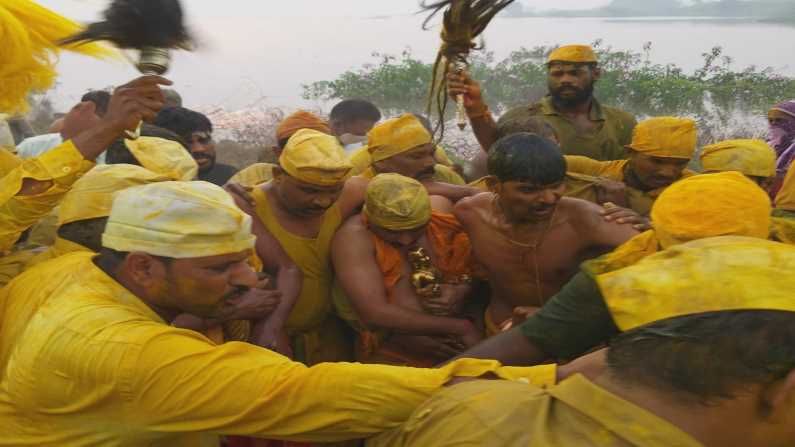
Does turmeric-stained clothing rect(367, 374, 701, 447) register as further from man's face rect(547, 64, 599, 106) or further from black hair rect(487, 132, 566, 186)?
man's face rect(547, 64, 599, 106)

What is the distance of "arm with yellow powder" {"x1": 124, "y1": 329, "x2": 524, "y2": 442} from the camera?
6.10ft

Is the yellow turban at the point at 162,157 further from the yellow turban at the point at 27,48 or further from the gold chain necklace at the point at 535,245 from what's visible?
the gold chain necklace at the point at 535,245

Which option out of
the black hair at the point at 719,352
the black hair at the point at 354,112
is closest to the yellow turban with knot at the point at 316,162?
the black hair at the point at 719,352

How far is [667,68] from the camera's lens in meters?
13.8

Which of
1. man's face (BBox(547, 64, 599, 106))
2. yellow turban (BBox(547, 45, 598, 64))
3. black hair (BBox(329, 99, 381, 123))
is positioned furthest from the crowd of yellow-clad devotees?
black hair (BBox(329, 99, 381, 123))

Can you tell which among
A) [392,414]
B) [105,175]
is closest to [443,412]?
[392,414]

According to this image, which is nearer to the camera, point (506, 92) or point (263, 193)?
point (263, 193)

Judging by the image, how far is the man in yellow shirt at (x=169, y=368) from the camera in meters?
1.87

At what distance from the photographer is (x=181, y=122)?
4.84 meters

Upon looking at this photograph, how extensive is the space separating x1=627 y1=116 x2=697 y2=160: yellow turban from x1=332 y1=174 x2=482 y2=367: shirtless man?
1193mm

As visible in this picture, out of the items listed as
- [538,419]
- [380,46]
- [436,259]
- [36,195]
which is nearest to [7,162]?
[36,195]

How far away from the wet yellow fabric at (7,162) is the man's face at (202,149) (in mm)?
1474

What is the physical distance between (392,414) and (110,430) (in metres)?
0.75

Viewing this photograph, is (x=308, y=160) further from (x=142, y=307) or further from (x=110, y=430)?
(x=110, y=430)
